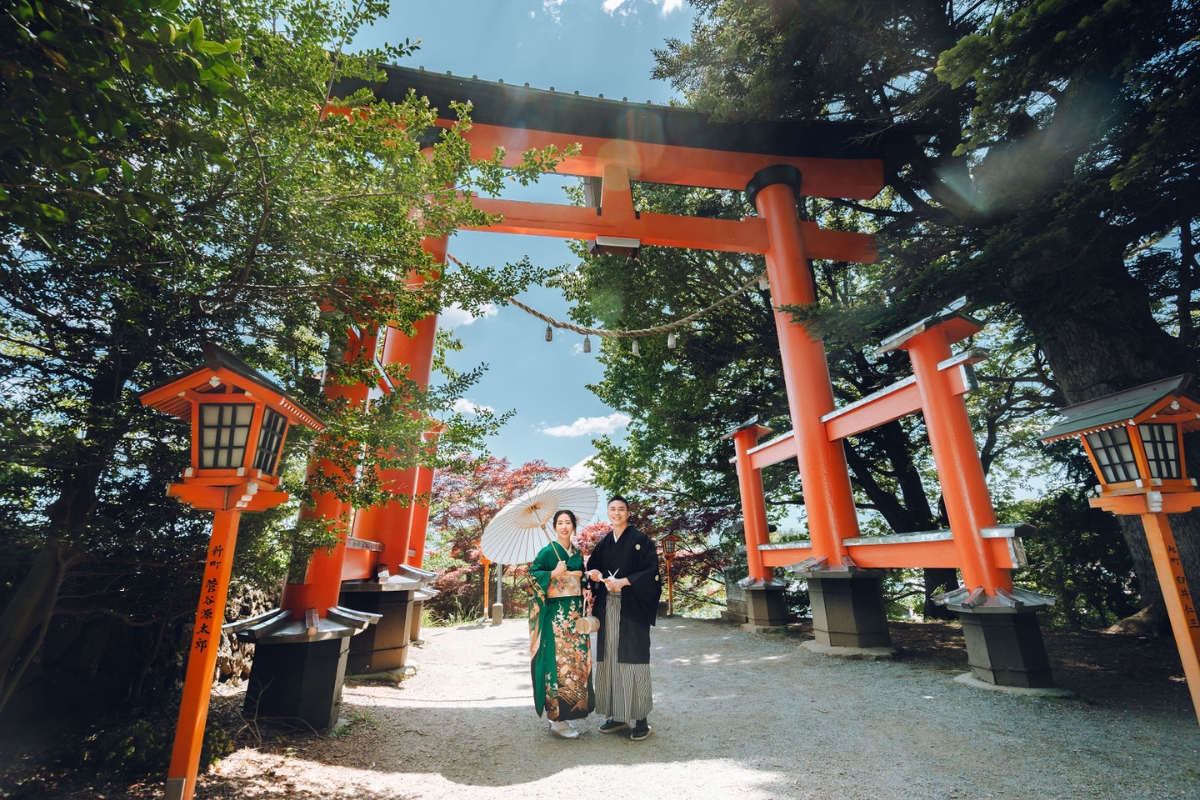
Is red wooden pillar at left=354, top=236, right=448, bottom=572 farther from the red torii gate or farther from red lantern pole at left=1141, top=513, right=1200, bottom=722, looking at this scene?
red lantern pole at left=1141, top=513, right=1200, bottom=722

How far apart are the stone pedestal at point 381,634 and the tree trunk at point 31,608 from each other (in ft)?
9.56

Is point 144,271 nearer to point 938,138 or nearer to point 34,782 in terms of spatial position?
point 34,782

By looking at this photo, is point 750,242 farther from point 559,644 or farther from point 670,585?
point 670,585

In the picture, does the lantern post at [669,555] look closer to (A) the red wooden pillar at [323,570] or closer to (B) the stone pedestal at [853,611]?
(B) the stone pedestal at [853,611]

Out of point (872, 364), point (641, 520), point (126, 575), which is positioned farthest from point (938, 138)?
point (126, 575)

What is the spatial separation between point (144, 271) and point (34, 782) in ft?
8.75

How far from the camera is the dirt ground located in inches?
107

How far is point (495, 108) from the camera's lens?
6918 millimetres

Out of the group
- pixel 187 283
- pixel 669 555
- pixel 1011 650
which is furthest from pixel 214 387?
pixel 669 555

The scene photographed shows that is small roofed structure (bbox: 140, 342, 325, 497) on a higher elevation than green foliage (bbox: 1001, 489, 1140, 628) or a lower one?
higher

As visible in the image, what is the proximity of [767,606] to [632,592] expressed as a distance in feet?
16.3

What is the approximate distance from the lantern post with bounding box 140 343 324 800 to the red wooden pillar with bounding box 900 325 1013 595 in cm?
537

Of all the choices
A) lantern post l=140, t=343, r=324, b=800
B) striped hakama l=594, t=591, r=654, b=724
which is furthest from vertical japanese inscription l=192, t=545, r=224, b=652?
striped hakama l=594, t=591, r=654, b=724

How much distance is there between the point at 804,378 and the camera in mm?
6934
